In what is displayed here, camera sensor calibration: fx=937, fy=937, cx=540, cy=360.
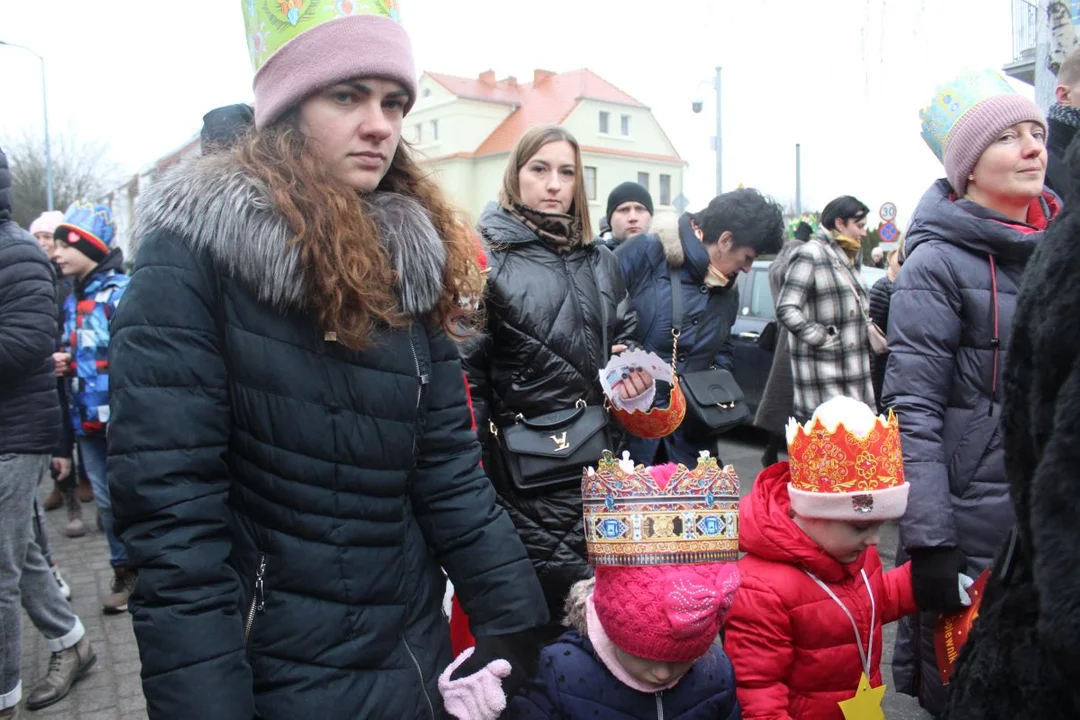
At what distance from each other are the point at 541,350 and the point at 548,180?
0.64 m

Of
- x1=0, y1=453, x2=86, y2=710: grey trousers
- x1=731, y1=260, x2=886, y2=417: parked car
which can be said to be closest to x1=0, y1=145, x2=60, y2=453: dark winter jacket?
x1=0, y1=453, x2=86, y2=710: grey trousers

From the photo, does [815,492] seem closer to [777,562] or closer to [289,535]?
[777,562]

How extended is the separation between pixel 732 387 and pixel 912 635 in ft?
5.47

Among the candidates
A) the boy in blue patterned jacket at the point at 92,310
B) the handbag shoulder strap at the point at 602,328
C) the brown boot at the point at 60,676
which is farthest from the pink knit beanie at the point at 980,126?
the boy in blue patterned jacket at the point at 92,310

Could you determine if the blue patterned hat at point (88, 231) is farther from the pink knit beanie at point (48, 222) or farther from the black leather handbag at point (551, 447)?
the black leather handbag at point (551, 447)

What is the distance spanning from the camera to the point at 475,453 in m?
2.01

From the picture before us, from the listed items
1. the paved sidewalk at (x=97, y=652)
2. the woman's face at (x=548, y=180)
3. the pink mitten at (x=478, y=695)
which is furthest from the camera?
the paved sidewalk at (x=97, y=652)

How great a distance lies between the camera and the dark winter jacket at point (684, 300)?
4.32m

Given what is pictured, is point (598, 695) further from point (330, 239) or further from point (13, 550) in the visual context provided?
point (13, 550)

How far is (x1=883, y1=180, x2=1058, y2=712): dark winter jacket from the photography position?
2.37 metres

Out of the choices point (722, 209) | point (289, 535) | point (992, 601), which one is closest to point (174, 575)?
point (289, 535)

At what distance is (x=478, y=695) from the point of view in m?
1.72

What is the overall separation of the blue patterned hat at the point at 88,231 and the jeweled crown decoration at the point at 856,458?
14.1 ft

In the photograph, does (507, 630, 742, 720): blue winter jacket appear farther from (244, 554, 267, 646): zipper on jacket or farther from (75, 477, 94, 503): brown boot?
(75, 477, 94, 503): brown boot
